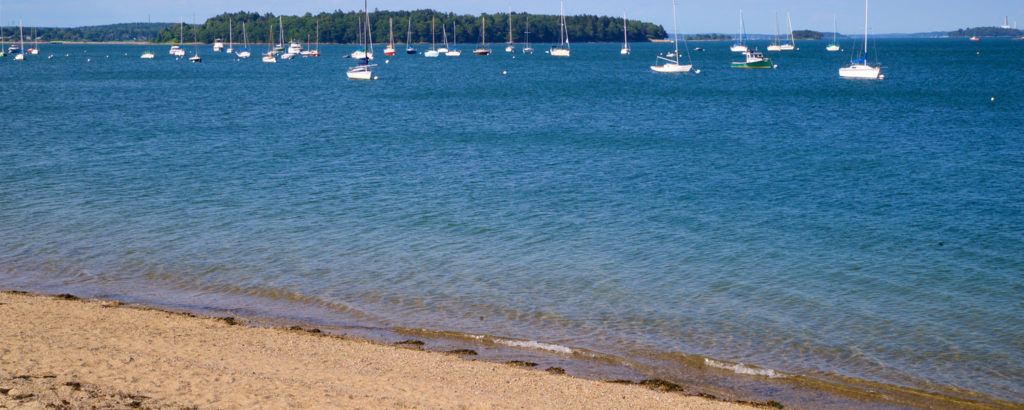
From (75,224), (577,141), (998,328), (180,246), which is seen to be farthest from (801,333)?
(577,141)

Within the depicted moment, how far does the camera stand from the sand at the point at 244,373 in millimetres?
11383

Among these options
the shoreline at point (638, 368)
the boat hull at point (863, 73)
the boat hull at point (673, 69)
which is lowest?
the shoreline at point (638, 368)

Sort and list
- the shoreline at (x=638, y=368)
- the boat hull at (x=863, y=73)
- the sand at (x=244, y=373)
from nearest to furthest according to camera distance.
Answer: the sand at (x=244, y=373)
the shoreline at (x=638, y=368)
the boat hull at (x=863, y=73)

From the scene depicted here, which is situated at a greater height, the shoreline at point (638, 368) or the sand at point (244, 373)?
the sand at point (244, 373)

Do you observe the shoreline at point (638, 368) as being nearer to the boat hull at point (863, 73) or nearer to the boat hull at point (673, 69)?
the boat hull at point (863, 73)

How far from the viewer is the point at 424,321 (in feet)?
55.6

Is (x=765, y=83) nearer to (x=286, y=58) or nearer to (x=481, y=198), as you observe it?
(x=481, y=198)

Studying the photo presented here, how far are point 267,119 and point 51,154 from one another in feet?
61.8

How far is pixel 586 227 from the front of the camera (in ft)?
81.7

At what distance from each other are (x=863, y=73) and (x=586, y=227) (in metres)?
76.9

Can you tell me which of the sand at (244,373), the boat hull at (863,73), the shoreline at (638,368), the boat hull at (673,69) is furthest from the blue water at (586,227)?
the boat hull at (673,69)

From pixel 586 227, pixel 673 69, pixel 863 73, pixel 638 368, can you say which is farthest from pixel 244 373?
pixel 673 69

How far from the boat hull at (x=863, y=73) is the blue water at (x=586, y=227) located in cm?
3790

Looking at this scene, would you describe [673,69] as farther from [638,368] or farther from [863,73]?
[638,368]
